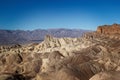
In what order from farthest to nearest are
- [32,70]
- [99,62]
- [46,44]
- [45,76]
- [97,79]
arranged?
[46,44] → [32,70] → [99,62] → [45,76] → [97,79]

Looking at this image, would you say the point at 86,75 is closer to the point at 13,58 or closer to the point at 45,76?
the point at 45,76

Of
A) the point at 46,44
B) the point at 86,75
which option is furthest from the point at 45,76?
the point at 46,44

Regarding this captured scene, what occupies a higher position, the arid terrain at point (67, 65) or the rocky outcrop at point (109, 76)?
the rocky outcrop at point (109, 76)

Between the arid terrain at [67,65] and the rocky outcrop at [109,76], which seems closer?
the rocky outcrop at [109,76]

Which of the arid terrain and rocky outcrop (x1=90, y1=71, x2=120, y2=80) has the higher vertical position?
rocky outcrop (x1=90, y1=71, x2=120, y2=80)

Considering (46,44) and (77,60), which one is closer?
(77,60)

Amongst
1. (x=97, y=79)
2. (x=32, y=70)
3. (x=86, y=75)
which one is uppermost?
(x=97, y=79)

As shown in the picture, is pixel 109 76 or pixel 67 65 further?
pixel 67 65

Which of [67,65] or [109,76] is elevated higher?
[109,76]

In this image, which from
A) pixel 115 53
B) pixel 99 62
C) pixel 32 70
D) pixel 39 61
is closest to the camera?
pixel 99 62

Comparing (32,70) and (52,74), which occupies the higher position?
(52,74)

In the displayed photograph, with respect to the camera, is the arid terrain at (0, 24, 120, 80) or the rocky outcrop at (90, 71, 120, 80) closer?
the rocky outcrop at (90, 71, 120, 80)
